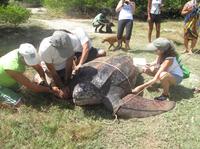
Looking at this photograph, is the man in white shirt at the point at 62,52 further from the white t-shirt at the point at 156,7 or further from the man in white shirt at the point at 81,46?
the white t-shirt at the point at 156,7

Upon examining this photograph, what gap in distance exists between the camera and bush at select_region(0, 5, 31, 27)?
12.4m

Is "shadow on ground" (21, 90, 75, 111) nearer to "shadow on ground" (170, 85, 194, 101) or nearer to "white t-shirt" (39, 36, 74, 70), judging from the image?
"white t-shirt" (39, 36, 74, 70)

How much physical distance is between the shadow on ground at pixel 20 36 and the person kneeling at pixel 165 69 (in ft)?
14.8

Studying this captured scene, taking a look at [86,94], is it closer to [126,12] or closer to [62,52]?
[62,52]

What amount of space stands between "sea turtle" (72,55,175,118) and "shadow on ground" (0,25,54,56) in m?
4.08

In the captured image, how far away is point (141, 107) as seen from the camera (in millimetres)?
6414

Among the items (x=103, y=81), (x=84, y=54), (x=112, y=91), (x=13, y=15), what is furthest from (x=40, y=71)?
(x=13, y=15)

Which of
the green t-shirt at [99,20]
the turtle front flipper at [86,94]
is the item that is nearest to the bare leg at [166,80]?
the turtle front flipper at [86,94]

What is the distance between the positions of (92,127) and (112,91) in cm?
80

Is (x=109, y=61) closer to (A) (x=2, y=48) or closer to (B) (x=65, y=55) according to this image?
(B) (x=65, y=55)

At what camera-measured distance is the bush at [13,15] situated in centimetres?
1244

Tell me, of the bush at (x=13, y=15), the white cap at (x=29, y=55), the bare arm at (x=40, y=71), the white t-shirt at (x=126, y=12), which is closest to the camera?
the white cap at (x=29, y=55)

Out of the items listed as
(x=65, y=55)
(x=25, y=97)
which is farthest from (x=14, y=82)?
(x=65, y=55)

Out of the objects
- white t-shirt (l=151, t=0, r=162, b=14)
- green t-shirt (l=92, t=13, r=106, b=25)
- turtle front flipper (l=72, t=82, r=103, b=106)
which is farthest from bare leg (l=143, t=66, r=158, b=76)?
green t-shirt (l=92, t=13, r=106, b=25)
